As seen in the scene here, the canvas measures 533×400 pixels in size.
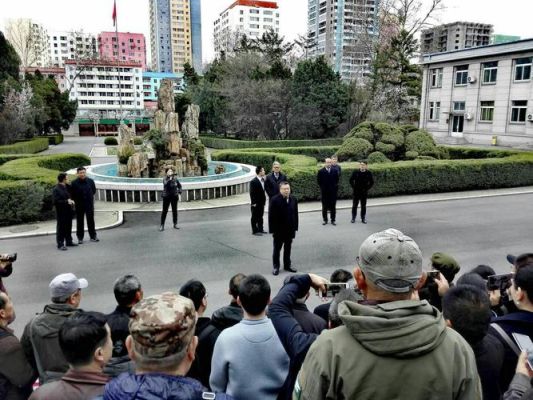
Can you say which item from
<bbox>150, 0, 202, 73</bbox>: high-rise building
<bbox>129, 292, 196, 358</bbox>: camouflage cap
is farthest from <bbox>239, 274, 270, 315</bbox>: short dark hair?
<bbox>150, 0, 202, 73</bbox>: high-rise building

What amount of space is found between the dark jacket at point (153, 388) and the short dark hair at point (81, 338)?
863mm

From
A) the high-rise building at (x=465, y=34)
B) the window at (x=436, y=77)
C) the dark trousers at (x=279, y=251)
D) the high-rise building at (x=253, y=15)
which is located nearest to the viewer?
the dark trousers at (x=279, y=251)

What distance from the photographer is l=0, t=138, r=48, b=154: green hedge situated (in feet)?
110

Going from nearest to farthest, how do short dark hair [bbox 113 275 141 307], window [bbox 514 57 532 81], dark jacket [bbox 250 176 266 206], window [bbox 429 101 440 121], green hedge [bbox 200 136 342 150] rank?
1. short dark hair [bbox 113 275 141 307]
2. dark jacket [bbox 250 176 266 206]
3. window [bbox 514 57 532 81]
4. green hedge [bbox 200 136 342 150]
5. window [bbox 429 101 440 121]

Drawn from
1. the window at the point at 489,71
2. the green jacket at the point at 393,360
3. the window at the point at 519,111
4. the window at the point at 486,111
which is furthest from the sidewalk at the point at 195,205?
the window at the point at 489,71

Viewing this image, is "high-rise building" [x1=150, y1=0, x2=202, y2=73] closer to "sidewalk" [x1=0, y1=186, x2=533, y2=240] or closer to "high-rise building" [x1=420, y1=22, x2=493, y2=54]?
"high-rise building" [x1=420, y1=22, x2=493, y2=54]

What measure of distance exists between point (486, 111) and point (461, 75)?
4816 mm

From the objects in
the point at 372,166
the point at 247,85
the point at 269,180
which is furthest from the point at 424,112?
the point at 269,180

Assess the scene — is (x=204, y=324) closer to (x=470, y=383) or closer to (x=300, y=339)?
(x=300, y=339)

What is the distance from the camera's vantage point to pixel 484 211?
14555mm

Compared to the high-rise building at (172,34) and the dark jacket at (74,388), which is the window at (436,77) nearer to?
the dark jacket at (74,388)

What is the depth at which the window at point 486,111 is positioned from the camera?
38275 millimetres

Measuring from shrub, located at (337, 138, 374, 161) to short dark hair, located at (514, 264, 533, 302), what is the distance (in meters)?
18.8

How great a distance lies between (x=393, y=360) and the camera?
1796mm
